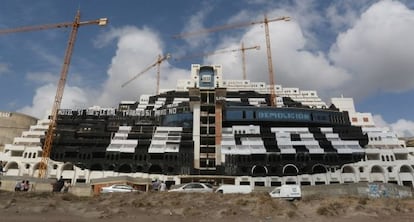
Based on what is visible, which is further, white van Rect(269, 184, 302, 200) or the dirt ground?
white van Rect(269, 184, 302, 200)

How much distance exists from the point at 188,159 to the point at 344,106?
94.5 metres

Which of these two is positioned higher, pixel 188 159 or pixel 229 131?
pixel 229 131

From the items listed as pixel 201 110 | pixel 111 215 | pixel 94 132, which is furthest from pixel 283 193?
pixel 94 132

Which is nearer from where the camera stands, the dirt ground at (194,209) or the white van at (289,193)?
the dirt ground at (194,209)

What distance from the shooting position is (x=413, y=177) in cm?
9388

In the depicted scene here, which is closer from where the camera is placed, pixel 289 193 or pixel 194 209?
pixel 194 209

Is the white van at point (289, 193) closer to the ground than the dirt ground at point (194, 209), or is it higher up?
higher up

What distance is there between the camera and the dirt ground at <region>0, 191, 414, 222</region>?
30.1 meters

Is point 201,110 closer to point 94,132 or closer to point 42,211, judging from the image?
point 94,132

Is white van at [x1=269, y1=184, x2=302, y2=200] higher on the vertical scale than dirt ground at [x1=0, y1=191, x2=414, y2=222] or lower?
higher

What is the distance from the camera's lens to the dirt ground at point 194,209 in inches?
1186

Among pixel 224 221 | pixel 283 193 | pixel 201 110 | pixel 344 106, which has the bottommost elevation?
pixel 224 221

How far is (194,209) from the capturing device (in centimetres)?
3244

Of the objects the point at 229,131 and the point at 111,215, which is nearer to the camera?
the point at 111,215
